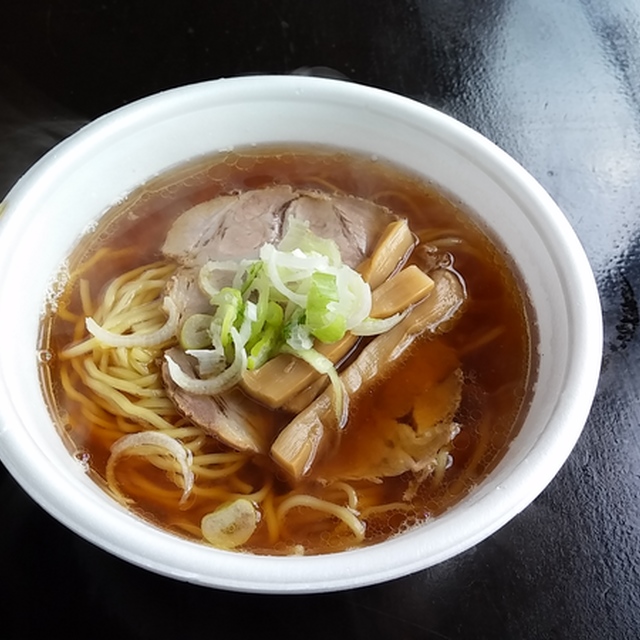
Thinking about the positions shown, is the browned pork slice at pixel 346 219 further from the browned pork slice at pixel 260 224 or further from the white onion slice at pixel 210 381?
the white onion slice at pixel 210 381

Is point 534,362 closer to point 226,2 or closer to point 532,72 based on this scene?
point 532,72

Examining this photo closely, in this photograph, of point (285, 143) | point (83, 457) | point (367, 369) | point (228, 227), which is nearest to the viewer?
point (83, 457)

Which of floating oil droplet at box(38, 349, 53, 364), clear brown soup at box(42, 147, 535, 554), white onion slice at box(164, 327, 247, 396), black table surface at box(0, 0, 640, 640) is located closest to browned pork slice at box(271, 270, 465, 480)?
clear brown soup at box(42, 147, 535, 554)

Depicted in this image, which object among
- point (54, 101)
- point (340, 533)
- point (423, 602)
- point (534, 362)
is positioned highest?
point (54, 101)

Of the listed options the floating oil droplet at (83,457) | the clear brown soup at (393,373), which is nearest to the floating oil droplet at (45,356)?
the clear brown soup at (393,373)

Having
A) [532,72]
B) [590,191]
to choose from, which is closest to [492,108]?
[532,72]

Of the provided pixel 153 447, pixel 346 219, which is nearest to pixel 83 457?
pixel 153 447

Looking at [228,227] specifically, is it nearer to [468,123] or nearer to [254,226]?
[254,226]
